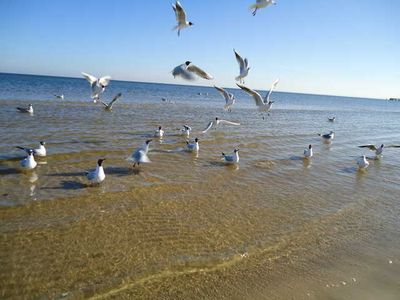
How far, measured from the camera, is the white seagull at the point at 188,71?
26.8 ft

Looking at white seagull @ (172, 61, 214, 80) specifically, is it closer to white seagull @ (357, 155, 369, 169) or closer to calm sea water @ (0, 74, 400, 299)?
calm sea water @ (0, 74, 400, 299)

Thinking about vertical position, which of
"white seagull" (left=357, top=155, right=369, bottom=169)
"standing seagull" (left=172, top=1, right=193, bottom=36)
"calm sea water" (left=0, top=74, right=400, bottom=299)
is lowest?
"calm sea water" (left=0, top=74, right=400, bottom=299)

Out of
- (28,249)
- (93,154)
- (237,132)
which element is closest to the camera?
(28,249)

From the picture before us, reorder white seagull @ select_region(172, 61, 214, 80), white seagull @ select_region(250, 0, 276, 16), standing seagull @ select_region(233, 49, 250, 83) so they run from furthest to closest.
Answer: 1. standing seagull @ select_region(233, 49, 250, 83)
2. white seagull @ select_region(250, 0, 276, 16)
3. white seagull @ select_region(172, 61, 214, 80)

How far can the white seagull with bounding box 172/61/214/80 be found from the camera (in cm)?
817

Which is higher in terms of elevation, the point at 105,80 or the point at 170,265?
the point at 105,80

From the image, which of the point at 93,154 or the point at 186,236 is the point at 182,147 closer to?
the point at 93,154

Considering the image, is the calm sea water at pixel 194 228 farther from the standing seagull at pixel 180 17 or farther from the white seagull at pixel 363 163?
the standing seagull at pixel 180 17

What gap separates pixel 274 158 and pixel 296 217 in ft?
17.8

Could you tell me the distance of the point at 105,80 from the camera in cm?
1177

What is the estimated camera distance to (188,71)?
839cm

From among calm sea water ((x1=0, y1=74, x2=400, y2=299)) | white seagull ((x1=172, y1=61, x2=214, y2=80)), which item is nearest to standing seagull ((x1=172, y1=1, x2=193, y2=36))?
white seagull ((x1=172, y1=61, x2=214, y2=80))

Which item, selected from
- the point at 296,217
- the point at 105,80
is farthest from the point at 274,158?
the point at 105,80

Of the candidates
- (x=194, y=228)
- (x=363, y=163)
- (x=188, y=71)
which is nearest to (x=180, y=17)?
(x=188, y=71)
